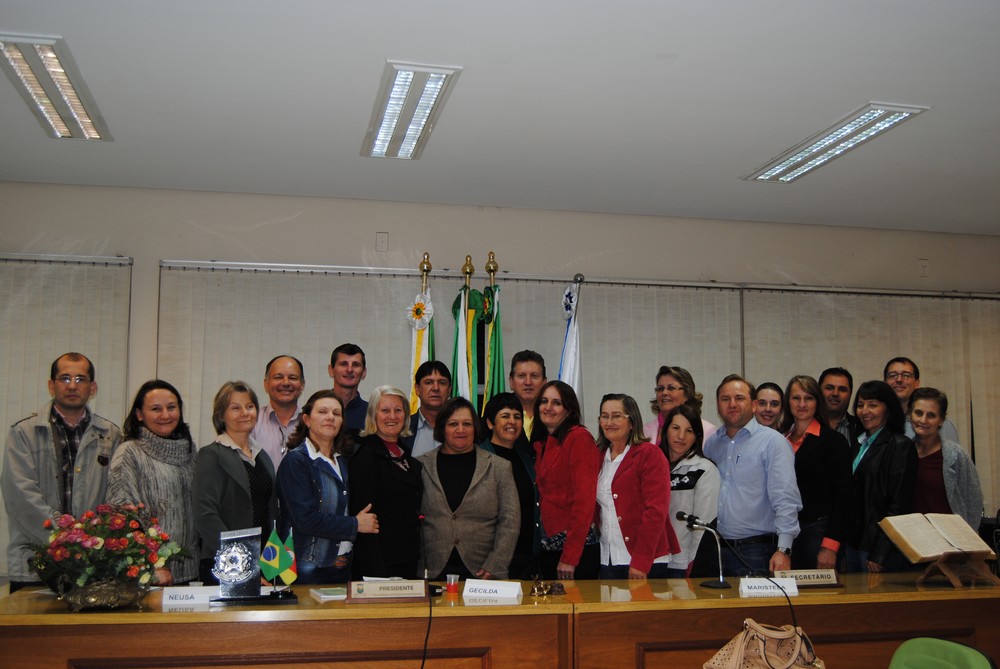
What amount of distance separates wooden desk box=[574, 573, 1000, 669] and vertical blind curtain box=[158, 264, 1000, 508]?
8.81 feet

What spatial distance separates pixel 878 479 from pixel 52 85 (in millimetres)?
4168

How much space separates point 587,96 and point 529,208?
6.91 feet

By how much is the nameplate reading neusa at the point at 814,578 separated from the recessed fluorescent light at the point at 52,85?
3469mm

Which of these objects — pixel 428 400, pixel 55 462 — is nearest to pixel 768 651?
pixel 428 400

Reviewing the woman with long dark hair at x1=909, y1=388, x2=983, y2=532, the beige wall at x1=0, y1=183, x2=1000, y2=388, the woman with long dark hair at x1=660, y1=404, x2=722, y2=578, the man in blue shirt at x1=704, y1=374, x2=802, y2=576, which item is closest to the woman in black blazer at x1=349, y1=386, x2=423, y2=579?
the woman with long dark hair at x1=660, y1=404, x2=722, y2=578

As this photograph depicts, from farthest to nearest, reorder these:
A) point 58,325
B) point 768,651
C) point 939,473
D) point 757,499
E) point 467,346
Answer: point 467,346 → point 58,325 → point 939,473 → point 757,499 → point 768,651

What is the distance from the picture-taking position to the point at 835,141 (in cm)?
483

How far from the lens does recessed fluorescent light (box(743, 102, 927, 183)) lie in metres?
4.38

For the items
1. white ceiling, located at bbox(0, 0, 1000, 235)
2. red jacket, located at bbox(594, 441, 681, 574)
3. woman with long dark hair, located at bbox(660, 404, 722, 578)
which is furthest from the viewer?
woman with long dark hair, located at bbox(660, 404, 722, 578)

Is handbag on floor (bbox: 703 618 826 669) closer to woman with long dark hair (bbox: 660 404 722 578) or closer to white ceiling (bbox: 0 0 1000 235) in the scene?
woman with long dark hair (bbox: 660 404 722 578)

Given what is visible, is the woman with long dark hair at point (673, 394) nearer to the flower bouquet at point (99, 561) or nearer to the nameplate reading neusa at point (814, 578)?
the nameplate reading neusa at point (814, 578)

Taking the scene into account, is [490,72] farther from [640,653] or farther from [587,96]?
[640,653]

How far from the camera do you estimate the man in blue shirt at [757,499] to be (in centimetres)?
420

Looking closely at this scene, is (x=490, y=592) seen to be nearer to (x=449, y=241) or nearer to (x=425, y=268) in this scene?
(x=425, y=268)
